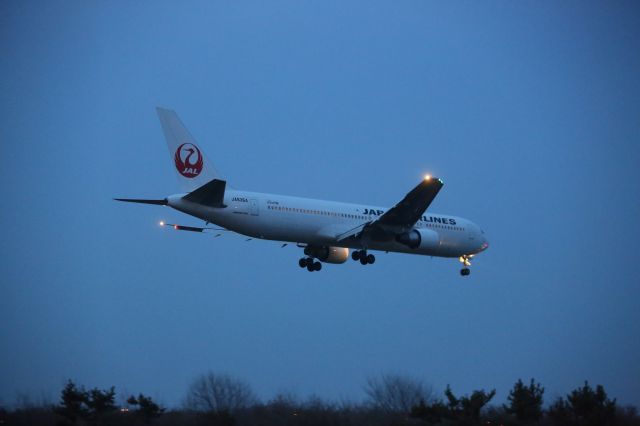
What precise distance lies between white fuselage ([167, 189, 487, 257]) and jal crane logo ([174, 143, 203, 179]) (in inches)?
72.1

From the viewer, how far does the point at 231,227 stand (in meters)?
37.2

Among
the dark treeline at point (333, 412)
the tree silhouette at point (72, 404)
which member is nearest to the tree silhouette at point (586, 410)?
the dark treeline at point (333, 412)

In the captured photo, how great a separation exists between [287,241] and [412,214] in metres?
5.83

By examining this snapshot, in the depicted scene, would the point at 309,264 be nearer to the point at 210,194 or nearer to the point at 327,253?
the point at 327,253

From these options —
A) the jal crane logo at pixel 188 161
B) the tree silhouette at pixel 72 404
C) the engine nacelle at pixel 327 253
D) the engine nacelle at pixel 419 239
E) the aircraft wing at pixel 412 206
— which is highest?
the jal crane logo at pixel 188 161

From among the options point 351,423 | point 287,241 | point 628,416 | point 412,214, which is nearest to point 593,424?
point 628,416

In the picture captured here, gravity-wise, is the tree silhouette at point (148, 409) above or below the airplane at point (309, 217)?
below

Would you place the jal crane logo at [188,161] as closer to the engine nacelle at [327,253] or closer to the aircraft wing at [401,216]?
the aircraft wing at [401,216]

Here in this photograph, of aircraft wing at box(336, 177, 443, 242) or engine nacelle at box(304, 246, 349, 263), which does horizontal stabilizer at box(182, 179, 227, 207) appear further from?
engine nacelle at box(304, 246, 349, 263)

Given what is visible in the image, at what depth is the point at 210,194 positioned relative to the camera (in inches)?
1390

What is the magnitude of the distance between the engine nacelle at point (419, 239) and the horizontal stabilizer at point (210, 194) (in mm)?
9450

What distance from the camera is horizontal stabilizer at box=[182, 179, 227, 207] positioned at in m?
34.8

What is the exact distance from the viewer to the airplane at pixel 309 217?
120ft

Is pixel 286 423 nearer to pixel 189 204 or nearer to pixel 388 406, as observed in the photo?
pixel 388 406
